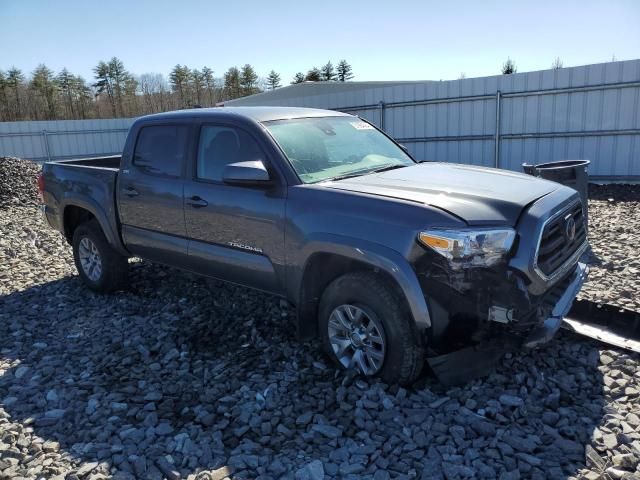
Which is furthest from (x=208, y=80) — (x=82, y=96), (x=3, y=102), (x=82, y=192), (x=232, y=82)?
(x=82, y=192)

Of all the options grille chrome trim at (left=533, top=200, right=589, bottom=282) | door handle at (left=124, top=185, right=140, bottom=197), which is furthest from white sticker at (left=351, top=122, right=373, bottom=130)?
door handle at (left=124, top=185, right=140, bottom=197)

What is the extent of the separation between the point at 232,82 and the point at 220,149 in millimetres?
59405

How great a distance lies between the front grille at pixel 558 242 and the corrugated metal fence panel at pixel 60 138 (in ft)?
77.1

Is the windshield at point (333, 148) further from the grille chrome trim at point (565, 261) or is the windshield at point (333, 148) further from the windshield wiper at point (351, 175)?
the grille chrome trim at point (565, 261)

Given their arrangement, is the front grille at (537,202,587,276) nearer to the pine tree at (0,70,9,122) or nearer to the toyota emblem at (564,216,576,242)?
the toyota emblem at (564,216,576,242)

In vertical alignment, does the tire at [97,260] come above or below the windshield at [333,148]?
below

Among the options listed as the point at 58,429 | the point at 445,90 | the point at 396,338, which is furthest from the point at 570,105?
the point at 58,429

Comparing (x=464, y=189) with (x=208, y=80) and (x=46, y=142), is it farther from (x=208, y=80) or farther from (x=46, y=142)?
(x=208, y=80)

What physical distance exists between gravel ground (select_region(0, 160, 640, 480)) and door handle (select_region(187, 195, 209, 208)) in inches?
45.5

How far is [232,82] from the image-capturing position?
2381 inches

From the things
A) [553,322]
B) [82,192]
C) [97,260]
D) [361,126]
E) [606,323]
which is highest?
[361,126]

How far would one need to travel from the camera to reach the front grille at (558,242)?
3271 millimetres

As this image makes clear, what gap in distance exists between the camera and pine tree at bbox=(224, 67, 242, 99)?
5911cm

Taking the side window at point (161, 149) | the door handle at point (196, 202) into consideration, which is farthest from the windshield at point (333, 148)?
the side window at point (161, 149)
